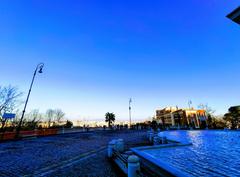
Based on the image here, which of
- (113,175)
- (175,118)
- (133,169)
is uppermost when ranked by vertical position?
(175,118)

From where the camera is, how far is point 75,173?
18.1 feet

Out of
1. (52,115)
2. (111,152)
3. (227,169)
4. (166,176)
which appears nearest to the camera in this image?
(166,176)

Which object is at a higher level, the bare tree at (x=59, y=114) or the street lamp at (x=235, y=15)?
the bare tree at (x=59, y=114)

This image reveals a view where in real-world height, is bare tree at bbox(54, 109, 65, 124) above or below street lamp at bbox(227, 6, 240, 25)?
above

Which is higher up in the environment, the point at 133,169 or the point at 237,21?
the point at 237,21

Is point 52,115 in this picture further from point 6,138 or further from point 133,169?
point 133,169

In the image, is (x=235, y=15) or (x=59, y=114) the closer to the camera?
(x=235, y=15)

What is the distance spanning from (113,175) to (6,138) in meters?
21.1

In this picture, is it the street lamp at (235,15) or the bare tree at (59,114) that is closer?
the street lamp at (235,15)

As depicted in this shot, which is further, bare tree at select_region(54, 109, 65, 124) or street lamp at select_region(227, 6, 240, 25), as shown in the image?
bare tree at select_region(54, 109, 65, 124)

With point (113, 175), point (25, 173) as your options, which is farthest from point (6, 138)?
point (113, 175)

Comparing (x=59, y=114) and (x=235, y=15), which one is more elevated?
(x=59, y=114)

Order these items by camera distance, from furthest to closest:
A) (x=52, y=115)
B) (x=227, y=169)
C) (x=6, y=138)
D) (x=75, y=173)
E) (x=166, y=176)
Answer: (x=52, y=115), (x=6, y=138), (x=75, y=173), (x=227, y=169), (x=166, y=176)

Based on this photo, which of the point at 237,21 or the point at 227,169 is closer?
the point at 237,21
